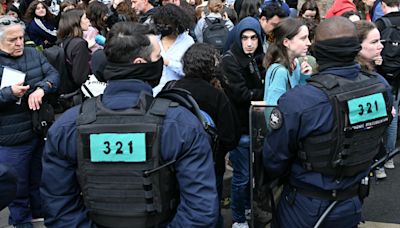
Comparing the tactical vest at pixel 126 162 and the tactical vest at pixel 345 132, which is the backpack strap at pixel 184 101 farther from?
the tactical vest at pixel 345 132

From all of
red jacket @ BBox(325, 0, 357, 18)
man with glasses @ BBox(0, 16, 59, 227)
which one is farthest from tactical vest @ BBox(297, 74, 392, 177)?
red jacket @ BBox(325, 0, 357, 18)

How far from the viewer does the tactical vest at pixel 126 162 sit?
2176mm

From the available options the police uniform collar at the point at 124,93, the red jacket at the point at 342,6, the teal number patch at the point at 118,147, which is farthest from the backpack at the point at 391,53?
the teal number patch at the point at 118,147

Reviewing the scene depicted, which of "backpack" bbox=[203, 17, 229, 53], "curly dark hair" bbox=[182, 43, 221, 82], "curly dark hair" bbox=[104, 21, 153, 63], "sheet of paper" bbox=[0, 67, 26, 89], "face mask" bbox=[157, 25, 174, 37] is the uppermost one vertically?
"curly dark hair" bbox=[104, 21, 153, 63]

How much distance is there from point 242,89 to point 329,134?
1438mm

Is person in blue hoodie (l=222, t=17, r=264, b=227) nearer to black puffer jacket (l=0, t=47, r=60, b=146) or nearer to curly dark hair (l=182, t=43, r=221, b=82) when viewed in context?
curly dark hair (l=182, t=43, r=221, b=82)

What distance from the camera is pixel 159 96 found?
2.40 meters

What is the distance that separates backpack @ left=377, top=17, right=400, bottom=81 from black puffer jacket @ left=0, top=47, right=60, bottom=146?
3.16 metres

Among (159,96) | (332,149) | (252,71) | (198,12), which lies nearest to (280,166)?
(332,149)

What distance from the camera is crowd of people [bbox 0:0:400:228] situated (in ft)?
7.22

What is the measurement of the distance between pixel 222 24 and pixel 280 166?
4321mm

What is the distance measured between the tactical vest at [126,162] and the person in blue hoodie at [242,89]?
179 centimetres

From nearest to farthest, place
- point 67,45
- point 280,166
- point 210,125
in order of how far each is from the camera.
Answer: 1. point 210,125
2. point 280,166
3. point 67,45

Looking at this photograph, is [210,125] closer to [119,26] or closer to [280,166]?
[280,166]
